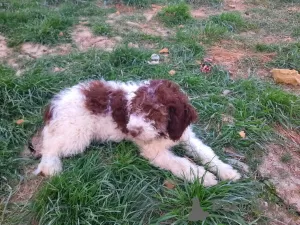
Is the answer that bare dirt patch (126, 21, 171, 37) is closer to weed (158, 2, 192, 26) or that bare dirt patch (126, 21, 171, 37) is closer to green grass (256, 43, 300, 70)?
weed (158, 2, 192, 26)

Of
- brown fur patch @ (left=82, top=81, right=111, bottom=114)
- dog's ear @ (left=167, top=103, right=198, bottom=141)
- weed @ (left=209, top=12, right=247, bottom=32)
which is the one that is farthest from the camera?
weed @ (left=209, top=12, right=247, bottom=32)

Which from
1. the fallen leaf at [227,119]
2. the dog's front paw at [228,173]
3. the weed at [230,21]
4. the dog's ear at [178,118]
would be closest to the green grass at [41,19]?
the weed at [230,21]

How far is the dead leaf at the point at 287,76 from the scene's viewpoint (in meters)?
4.96

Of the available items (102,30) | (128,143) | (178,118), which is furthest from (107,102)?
(102,30)

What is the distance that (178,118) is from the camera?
10.6 ft

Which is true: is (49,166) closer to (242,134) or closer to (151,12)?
(242,134)

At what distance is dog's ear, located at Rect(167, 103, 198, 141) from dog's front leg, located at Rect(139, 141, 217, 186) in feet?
0.67

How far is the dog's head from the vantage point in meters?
3.12

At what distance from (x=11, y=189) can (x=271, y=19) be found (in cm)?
622

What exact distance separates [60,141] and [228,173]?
5.78 ft

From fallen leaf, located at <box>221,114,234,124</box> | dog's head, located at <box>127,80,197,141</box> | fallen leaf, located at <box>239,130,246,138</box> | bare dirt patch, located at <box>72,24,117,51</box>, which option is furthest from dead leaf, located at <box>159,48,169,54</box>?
dog's head, located at <box>127,80,197,141</box>

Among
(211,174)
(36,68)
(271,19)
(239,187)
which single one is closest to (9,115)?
(36,68)

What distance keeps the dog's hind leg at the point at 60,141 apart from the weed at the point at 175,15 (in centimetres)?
392

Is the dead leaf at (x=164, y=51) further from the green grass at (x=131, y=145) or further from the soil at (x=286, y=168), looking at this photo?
the soil at (x=286, y=168)
